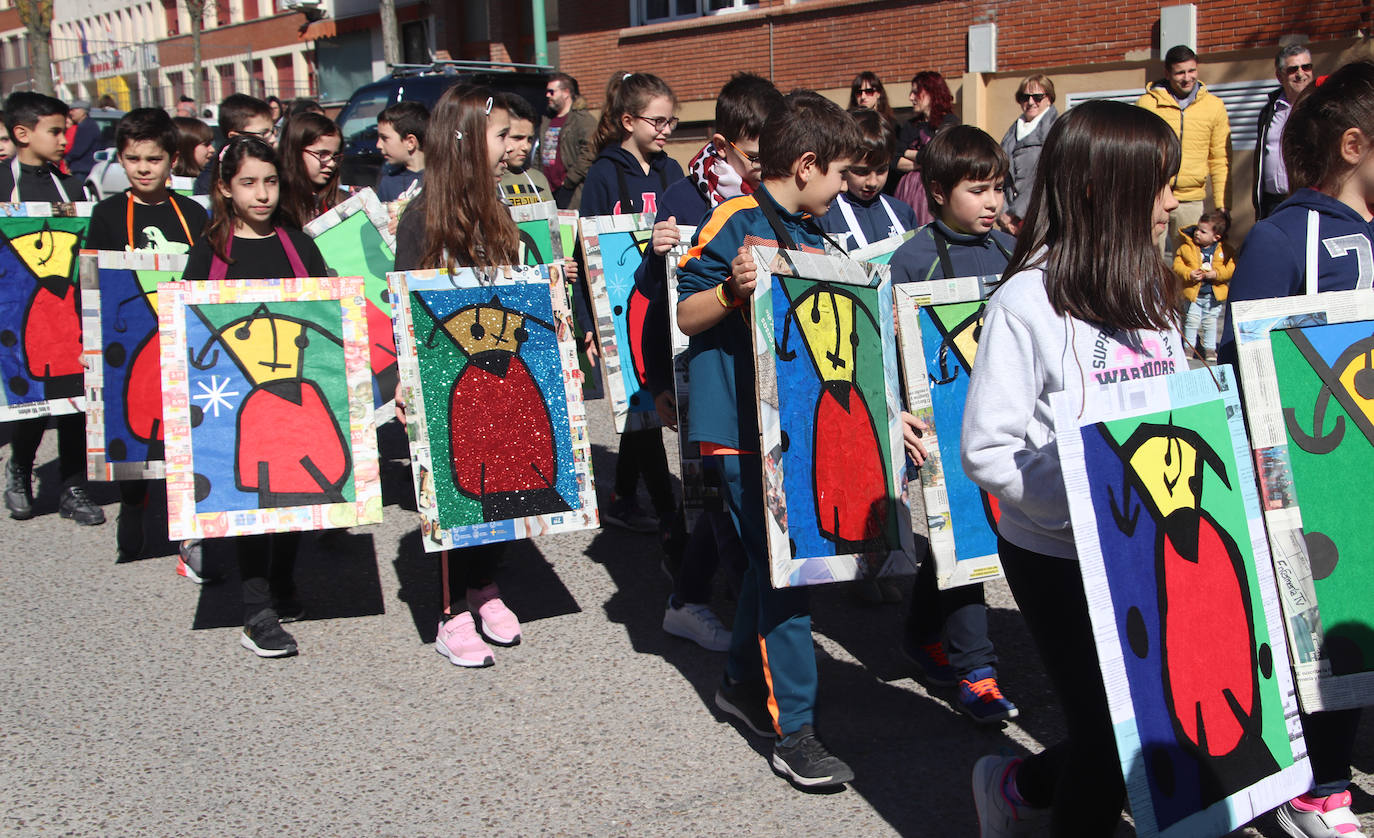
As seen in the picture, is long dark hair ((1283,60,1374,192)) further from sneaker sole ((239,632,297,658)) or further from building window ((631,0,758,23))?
building window ((631,0,758,23))

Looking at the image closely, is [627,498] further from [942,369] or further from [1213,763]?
[1213,763]

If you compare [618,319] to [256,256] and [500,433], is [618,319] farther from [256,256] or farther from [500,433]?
[256,256]

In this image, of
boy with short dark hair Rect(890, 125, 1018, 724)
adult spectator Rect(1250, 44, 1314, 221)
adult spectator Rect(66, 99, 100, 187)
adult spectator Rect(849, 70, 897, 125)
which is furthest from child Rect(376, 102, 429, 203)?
adult spectator Rect(66, 99, 100, 187)

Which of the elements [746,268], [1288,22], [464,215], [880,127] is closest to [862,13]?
[1288,22]

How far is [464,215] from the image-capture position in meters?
4.38

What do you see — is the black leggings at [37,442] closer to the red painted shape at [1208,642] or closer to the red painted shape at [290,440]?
the red painted shape at [290,440]

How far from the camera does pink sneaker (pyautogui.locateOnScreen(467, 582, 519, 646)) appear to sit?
4531 millimetres

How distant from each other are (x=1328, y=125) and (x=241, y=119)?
6.06 metres

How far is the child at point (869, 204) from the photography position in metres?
4.91

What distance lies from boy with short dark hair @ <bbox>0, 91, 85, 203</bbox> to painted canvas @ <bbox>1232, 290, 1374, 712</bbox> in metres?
6.31

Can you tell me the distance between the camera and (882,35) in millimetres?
16344

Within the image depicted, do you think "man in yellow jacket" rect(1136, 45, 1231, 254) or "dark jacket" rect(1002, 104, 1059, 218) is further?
"dark jacket" rect(1002, 104, 1059, 218)

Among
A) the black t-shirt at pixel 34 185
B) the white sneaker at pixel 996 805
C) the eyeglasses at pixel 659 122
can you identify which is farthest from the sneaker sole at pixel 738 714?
the black t-shirt at pixel 34 185

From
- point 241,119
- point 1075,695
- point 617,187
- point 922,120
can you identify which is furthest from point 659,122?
point 922,120
